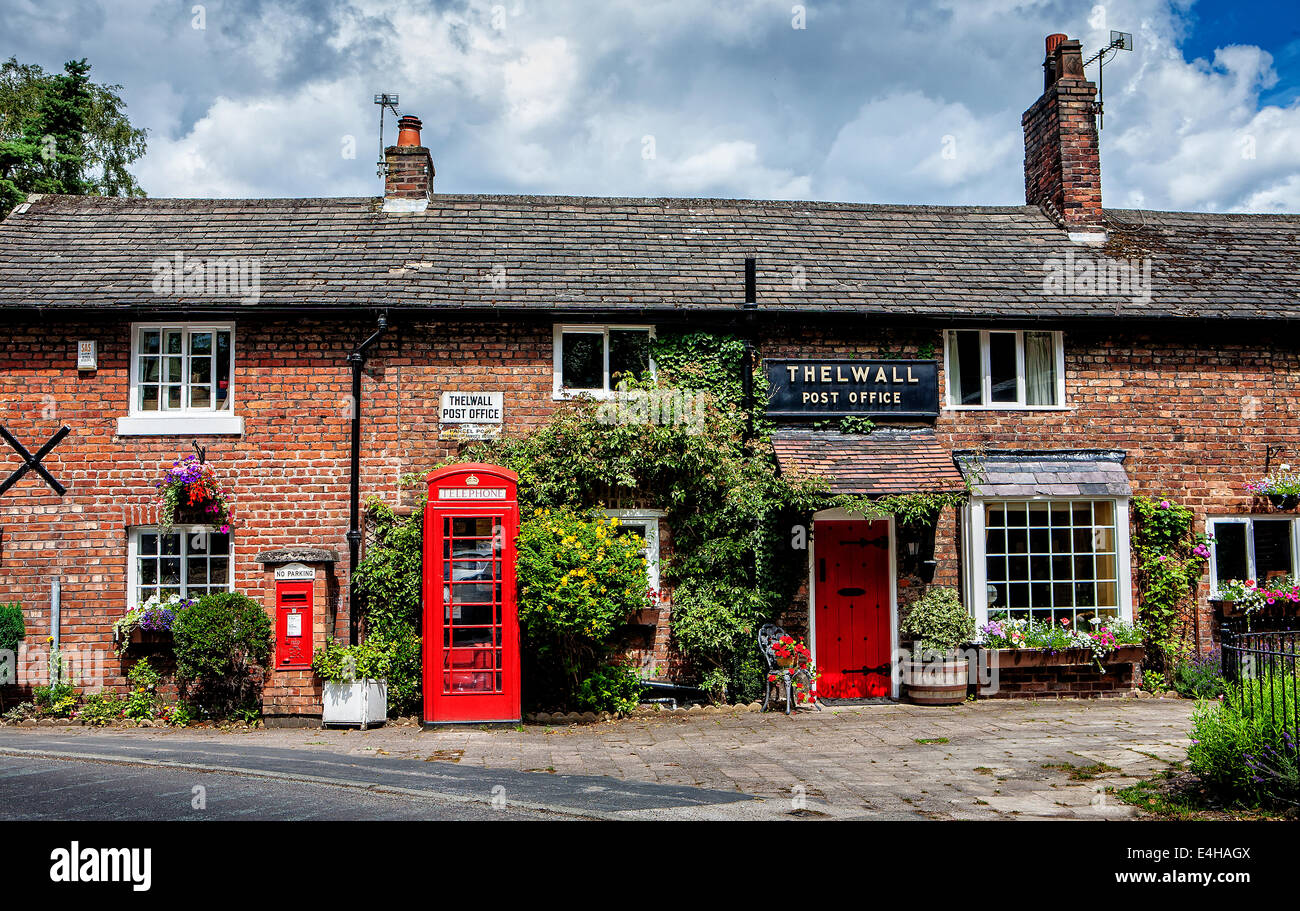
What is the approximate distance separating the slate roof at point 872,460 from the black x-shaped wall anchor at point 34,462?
8501 mm

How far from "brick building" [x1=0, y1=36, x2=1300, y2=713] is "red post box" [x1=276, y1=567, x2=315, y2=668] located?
15 cm

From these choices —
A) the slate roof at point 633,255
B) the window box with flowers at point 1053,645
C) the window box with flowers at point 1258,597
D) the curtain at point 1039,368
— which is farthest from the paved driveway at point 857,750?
the slate roof at point 633,255

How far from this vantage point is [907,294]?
Answer: 476 inches

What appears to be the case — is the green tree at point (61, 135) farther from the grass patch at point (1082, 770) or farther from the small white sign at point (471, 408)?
the grass patch at point (1082, 770)

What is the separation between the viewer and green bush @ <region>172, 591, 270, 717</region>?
32.6 ft

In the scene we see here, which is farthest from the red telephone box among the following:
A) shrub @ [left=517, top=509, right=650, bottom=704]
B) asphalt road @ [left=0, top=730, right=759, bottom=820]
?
asphalt road @ [left=0, top=730, right=759, bottom=820]

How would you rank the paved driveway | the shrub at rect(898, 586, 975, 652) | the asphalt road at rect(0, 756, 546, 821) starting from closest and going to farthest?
the asphalt road at rect(0, 756, 546, 821), the paved driveway, the shrub at rect(898, 586, 975, 652)

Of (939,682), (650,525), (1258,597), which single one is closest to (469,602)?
(650,525)

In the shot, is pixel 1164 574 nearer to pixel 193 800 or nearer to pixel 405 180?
pixel 193 800

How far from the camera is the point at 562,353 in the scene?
37.9ft

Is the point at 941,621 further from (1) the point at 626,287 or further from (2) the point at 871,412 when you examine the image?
(1) the point at 626,287

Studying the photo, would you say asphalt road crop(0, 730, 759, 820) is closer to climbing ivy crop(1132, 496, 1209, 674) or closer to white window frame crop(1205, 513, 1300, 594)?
climbing ivy crop(1132, 496, 1209, 674)

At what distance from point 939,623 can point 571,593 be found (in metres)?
4.53

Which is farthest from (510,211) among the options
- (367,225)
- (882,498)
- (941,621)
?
(941,621)
